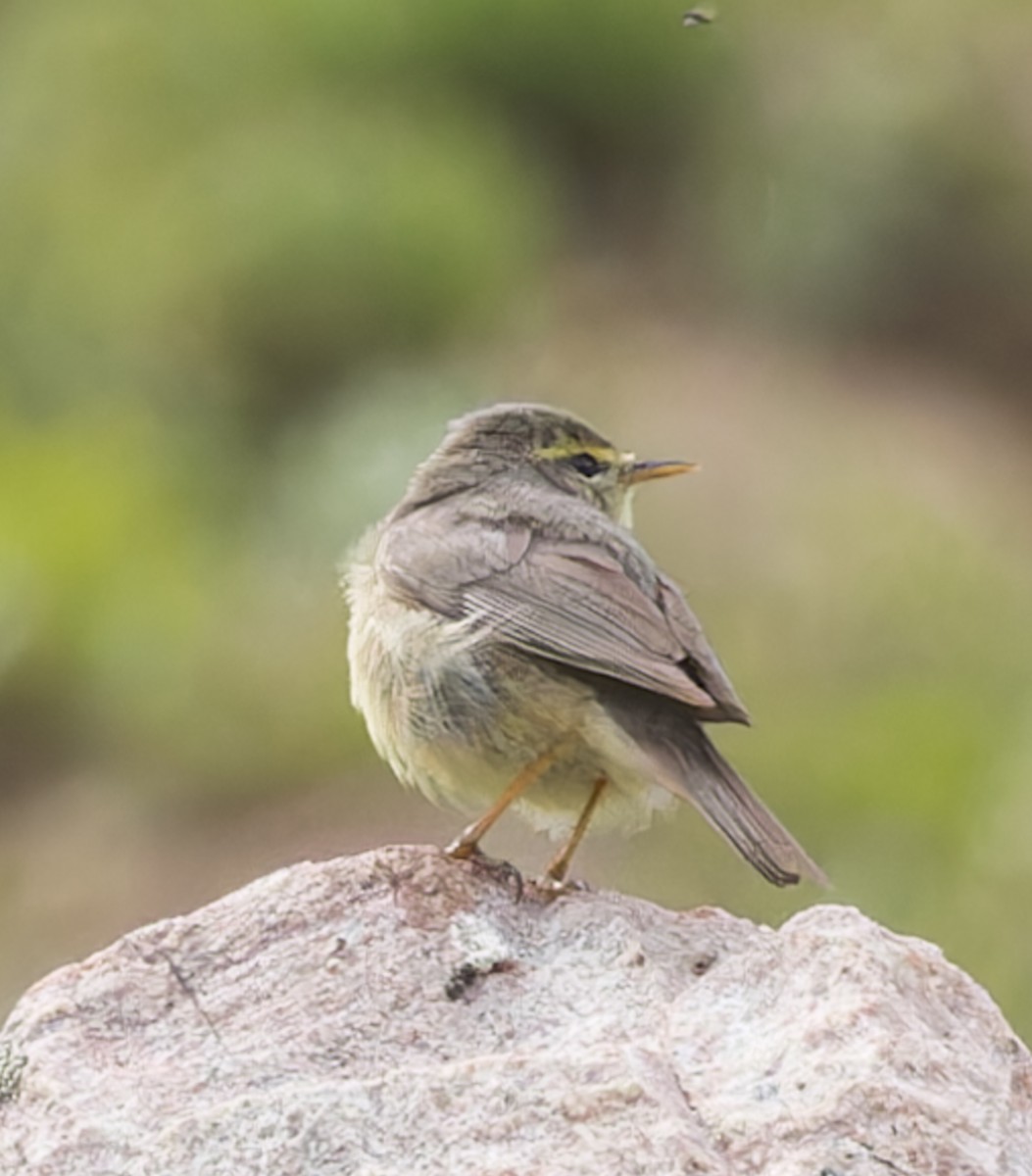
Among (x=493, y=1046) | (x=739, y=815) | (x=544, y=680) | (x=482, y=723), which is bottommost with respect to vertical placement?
(x=493, y=1046)

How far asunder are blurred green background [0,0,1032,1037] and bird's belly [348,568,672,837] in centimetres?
193

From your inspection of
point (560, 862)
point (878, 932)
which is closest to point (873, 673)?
point (560, 862)

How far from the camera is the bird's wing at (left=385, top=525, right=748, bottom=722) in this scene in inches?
273

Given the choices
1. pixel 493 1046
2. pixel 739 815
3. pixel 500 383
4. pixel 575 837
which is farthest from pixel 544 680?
pixel 500 383

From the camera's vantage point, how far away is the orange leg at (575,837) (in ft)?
22.9

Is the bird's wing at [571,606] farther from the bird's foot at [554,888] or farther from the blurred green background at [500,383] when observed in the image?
the blurred green background at [500,383]

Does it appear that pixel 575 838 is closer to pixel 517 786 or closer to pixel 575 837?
pixel 575 837

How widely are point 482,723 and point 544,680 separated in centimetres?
19

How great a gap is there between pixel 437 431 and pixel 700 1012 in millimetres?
10151

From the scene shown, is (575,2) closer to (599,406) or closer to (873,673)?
(599,406)

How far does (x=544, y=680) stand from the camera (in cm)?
702

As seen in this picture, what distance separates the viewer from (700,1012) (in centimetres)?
548

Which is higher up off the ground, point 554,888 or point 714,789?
point 714,789

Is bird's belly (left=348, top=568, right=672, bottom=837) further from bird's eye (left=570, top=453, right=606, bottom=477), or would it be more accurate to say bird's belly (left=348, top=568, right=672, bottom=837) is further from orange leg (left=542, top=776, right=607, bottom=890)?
bird's eye (left=570, top=453, right=606, bottom=477)
